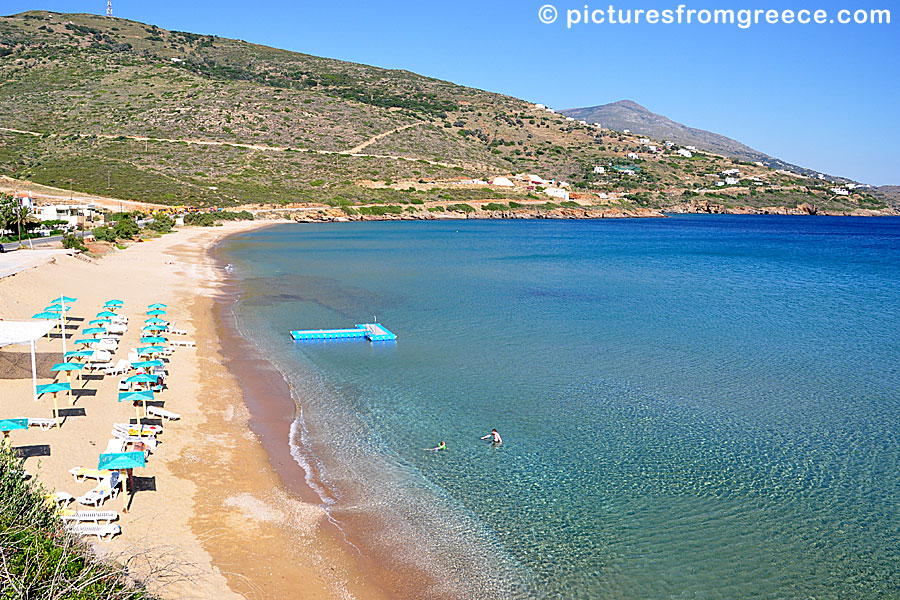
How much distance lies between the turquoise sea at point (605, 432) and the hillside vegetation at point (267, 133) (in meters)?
61.2

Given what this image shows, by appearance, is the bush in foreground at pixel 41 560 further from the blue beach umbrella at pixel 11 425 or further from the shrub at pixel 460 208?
the shrub at pixel 460 208

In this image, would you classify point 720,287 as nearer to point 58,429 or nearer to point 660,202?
point 58,429

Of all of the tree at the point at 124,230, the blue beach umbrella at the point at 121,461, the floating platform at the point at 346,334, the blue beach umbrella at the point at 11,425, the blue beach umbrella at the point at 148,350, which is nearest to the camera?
the blue beach umbrella at the point at 121,461

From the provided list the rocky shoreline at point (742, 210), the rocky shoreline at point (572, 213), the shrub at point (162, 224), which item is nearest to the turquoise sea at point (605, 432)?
the shrub at point (162, 224)

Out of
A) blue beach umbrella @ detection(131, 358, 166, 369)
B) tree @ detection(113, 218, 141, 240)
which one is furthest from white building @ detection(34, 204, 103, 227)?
blue beach umbrella @ detection(131, 358, 166, 369)

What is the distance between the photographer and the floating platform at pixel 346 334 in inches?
1038

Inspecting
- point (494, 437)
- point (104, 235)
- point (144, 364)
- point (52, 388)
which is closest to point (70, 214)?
point (104, 235)

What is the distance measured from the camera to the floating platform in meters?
26.4

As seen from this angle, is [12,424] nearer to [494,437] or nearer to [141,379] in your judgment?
[141,379]

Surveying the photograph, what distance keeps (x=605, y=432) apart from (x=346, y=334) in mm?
12720

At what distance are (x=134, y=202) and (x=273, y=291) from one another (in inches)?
1967

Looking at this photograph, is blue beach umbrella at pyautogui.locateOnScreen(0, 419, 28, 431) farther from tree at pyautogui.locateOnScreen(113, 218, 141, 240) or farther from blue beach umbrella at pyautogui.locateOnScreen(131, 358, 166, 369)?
tree at pyautogui.locateOnScreen(113, 218, 141, 240)

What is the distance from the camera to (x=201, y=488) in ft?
42.6

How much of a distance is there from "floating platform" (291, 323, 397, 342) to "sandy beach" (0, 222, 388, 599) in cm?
319
